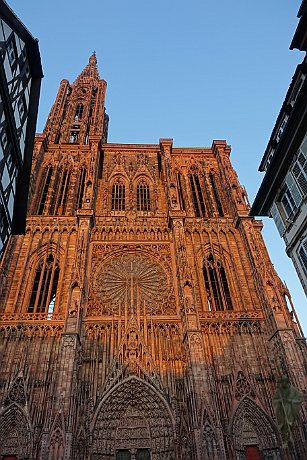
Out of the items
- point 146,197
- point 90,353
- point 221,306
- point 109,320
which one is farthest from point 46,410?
point 146,197

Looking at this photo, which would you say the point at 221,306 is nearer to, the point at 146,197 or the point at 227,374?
the point at 227,374

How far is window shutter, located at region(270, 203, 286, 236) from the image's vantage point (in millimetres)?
14904

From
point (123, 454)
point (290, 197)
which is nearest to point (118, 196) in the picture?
point (290, 197)

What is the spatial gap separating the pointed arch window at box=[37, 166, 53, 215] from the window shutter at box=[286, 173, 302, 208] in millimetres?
18306

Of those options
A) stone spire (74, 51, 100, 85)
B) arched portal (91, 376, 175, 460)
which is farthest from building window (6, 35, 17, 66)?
stone spire (74, 51, 100, 85)

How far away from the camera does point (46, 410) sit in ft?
52.4

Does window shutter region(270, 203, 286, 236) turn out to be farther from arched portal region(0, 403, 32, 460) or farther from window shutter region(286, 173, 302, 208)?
arched portal region(0, 403, 32, 460)

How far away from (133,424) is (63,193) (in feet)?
57.0

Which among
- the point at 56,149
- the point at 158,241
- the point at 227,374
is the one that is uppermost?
the point at 56,149

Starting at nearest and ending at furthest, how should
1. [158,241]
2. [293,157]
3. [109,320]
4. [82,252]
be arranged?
[293,157], [109,320], [82,252], [158,241]

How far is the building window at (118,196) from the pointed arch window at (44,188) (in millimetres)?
5240

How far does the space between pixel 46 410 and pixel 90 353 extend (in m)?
3.54

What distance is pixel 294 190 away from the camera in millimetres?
13680

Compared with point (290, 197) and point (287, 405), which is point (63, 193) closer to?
point (290, 197)
